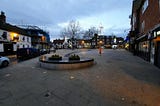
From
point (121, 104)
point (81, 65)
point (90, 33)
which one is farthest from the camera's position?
point (90, 33)

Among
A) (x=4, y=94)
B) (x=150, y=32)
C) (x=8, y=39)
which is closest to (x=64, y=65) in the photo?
(x=4, y=94)

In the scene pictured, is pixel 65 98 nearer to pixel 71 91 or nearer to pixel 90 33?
pixel 71 91

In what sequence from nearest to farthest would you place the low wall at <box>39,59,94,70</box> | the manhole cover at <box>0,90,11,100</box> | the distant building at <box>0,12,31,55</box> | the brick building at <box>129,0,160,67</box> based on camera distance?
1. the manhole cover at <box>0,90,11,100</box>
2. the low wall at <box>39,59,94,70</box>
3. the brick building at <box>129,0,160,67</box>
4. the distant building at <box>0,12,31,55</box>

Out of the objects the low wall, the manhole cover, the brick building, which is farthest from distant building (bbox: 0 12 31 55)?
the brick building

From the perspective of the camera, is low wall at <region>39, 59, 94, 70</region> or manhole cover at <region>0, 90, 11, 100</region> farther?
low wall at <region>39, 59, 94, 70</region>

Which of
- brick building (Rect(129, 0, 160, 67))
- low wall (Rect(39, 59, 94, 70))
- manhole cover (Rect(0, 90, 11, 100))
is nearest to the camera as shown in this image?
manhole cover (Rect(0, 90, 11, 100))

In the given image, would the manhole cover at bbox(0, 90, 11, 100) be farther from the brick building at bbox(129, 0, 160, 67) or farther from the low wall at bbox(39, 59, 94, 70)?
the brick building at bbox(129, 0, 160, 67)

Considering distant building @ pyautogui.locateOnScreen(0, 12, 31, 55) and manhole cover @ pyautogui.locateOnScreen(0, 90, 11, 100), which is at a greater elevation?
distant building @ pyautogui.locateOnScreen(0, 12, 31, 55)

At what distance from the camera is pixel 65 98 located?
5.59 m

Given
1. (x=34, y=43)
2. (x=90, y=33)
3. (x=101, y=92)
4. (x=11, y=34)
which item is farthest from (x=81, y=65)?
(x=90, y=33)

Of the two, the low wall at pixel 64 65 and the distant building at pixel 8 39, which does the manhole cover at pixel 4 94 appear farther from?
the distant building at pixel 8 39

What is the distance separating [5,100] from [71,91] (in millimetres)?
2607

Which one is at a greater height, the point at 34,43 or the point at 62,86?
the point at 34,43

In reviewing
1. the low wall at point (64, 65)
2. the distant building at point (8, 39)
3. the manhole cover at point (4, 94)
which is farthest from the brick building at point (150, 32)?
the distant building at point (8, 39)
